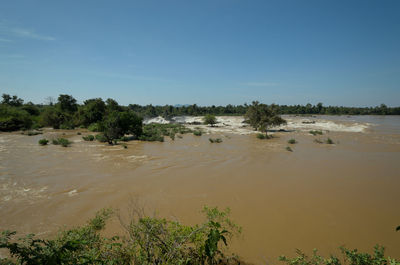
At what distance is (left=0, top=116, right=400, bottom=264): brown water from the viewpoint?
5.20 meters

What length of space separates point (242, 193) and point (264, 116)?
21983mm

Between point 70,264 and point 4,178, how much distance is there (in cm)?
1035

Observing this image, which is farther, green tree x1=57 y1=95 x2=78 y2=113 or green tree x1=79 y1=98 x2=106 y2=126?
green tree x1=57 y1=95 x2=78 y2=113

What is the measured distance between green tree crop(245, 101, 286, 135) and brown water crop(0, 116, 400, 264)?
13945mm

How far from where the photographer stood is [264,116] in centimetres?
2752

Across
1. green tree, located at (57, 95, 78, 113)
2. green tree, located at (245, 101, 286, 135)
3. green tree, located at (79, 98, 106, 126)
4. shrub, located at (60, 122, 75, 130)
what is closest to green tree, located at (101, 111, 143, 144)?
green tree, located at (79, 98, 106, 126)

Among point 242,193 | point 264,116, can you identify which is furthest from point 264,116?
point 242,193

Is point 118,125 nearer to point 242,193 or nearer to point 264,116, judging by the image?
point 242,193

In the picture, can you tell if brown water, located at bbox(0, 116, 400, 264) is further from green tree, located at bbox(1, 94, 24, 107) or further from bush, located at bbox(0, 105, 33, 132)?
green tree, located at bbox(1, 94, 24, 107)

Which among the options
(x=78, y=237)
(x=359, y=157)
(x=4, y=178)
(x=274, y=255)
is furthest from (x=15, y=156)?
(x=359, y=157)

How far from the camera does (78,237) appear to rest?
3.24 meters

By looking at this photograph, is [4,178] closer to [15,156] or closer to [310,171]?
[15,156]

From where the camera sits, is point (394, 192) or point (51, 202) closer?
point (51, 202)

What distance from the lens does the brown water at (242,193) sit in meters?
5.20
